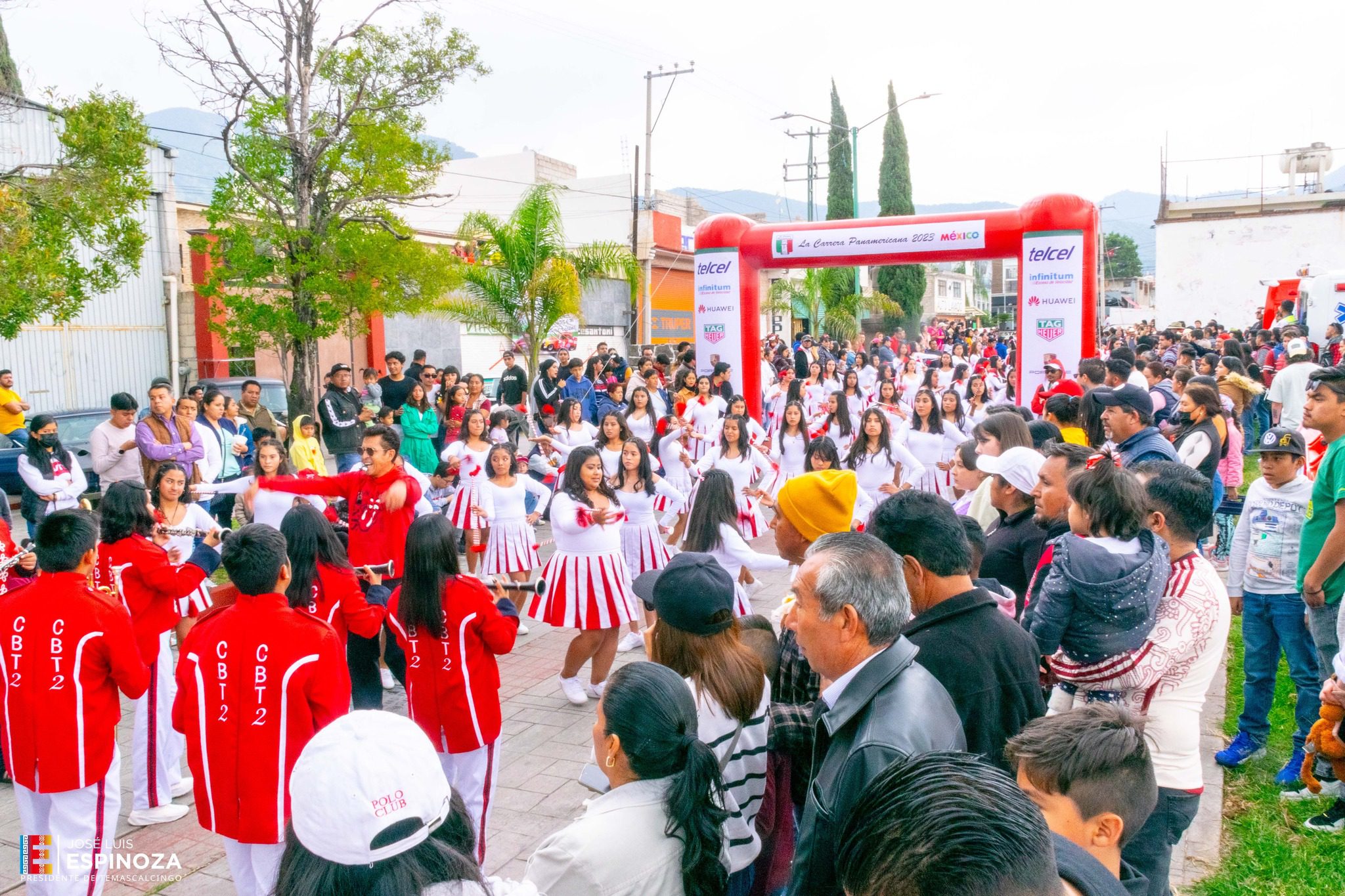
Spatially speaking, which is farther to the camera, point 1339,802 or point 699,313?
point 699,313

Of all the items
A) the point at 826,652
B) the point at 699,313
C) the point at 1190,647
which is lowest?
the point at 1190,647

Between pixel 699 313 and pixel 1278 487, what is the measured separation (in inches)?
461

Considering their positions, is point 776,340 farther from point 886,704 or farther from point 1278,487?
point 886,704

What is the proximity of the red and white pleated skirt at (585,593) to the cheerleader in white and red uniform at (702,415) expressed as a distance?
4.87 m

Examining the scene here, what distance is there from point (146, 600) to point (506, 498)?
10.6 feet

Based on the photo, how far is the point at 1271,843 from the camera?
13.4ft

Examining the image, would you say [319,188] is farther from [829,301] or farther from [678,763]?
[829,301]

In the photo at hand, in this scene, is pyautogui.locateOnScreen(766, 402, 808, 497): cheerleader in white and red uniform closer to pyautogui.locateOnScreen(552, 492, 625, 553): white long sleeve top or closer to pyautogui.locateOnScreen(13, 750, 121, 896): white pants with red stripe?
pyautogui.locateOnScreen(552, 492, 625, 553): white long sleeve top

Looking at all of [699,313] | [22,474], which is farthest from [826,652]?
[699,313]

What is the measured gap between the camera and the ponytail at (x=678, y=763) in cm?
217

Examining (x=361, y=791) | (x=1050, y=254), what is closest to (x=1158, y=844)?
(x=361, y=791)

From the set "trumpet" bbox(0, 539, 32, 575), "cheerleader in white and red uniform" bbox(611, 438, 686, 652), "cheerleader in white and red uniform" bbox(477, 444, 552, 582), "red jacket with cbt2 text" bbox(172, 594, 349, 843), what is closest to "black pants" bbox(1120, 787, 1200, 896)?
"red jacket with cbt2 text" bbox(172, 594, 349, 843)

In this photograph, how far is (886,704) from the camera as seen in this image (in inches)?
86.9

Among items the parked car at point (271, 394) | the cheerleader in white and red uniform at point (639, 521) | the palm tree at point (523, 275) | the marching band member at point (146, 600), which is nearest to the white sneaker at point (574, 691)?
the cheerleader in white and red uniform at point (639, 521)
